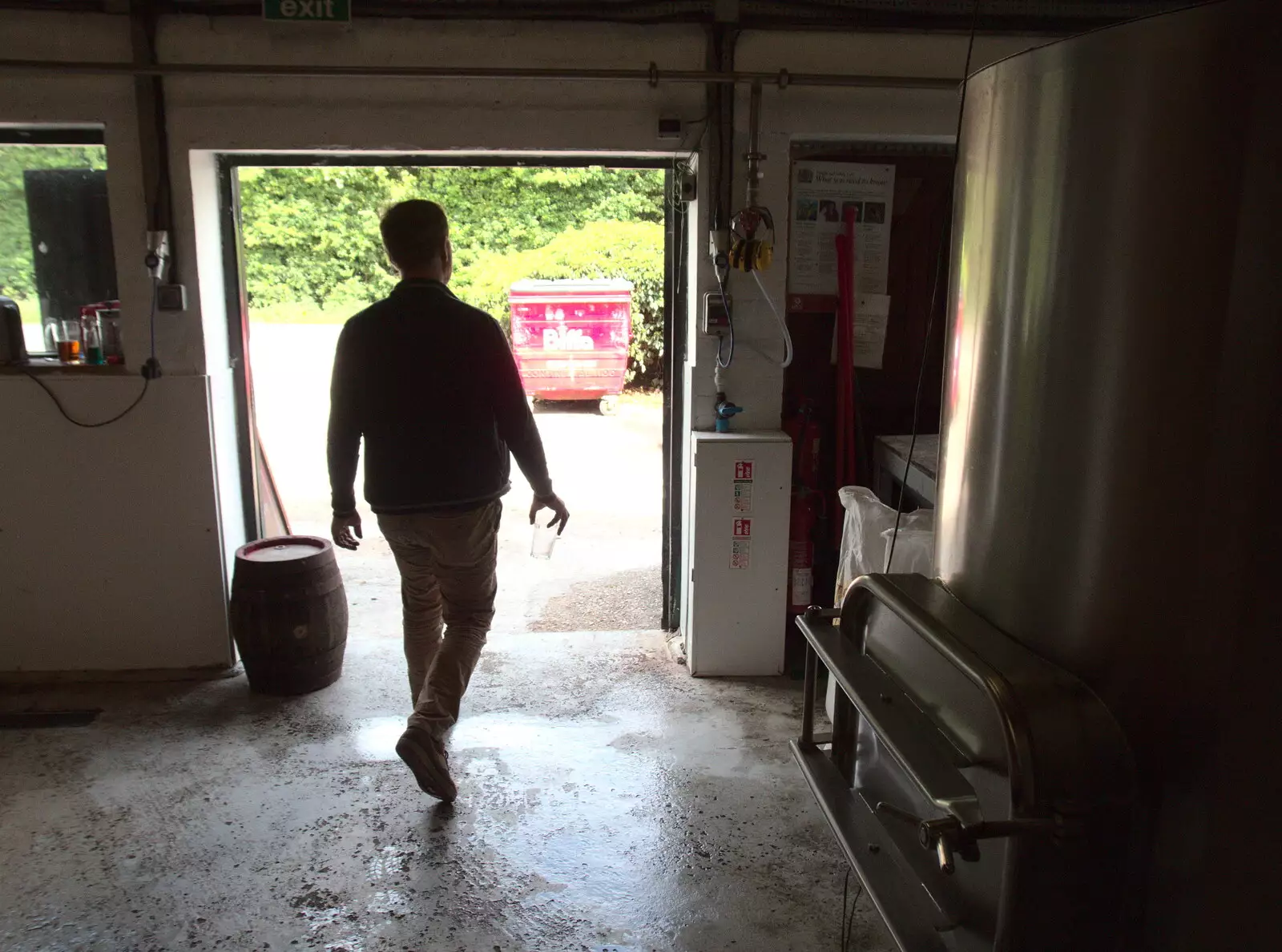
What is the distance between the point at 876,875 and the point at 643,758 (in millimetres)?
1718

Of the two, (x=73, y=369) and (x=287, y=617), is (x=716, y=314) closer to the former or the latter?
(x=287, y=617)

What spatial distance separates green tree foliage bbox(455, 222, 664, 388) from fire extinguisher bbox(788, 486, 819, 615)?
6906 millimetres

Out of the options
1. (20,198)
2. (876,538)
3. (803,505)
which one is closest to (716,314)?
(803,505)

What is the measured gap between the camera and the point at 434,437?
254cm

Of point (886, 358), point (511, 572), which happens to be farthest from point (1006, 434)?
point (511, 572)

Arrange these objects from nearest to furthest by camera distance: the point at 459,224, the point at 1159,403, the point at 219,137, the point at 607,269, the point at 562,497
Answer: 1. the point at 1159,403
2. the point at 219,137
3. the point at 562,497
4. the point at 607,269
5. the point at 459,224

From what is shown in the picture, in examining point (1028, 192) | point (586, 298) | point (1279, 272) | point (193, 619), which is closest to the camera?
point (1279, 272)

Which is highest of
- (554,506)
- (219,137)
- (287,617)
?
(219,137)

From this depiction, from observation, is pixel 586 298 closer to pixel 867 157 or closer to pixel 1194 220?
pixel 867 157

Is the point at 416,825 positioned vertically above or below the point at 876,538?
below

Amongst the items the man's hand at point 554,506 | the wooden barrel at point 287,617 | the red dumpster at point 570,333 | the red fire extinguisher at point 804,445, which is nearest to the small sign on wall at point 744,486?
the red fire extinguisher at point 804,445

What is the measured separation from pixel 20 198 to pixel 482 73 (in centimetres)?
179

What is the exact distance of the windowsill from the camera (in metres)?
3.20

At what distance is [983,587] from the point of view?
1.24 metres
